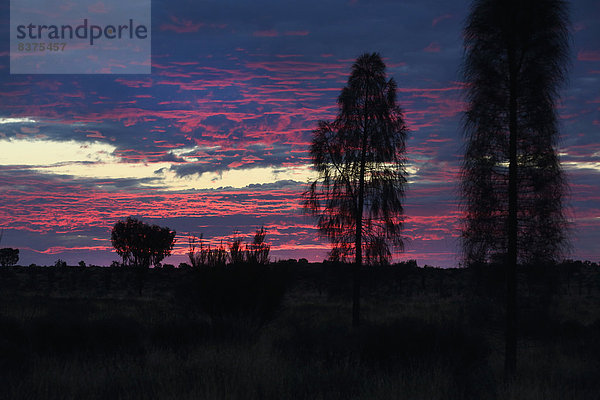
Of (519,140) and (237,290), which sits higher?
(519,140)

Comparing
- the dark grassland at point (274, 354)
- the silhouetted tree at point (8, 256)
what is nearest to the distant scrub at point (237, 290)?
the dark grassland at point (274, 354)

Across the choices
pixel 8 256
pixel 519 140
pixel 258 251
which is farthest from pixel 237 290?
pixel 8 256

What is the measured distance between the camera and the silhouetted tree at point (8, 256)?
96.2 metres

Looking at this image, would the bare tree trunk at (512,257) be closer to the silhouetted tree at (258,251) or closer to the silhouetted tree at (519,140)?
the silhouetted tree at (519,140)

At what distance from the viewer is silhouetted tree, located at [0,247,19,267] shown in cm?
9625

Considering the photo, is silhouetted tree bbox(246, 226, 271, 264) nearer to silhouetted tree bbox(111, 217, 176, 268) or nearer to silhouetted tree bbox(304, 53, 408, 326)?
silhouetted tree bbox(304, 53, 408, 326)

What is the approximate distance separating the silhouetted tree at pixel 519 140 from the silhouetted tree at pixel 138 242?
169 feet

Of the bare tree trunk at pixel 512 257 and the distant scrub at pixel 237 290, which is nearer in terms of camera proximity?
the bare tree trunk at pixel 512 257

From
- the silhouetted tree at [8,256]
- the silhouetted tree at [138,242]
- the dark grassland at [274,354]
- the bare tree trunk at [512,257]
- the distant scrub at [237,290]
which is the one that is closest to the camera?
the dark grassland at [274,354]

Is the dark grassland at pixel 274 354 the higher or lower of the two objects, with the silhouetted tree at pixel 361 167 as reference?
lower

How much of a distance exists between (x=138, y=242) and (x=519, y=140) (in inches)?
2100

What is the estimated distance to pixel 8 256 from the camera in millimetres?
97062

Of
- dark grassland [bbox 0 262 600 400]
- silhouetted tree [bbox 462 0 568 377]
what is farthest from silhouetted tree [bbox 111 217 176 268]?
silhouetted tree [bbox 462 0 568 377]

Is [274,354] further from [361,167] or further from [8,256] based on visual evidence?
[8,256]
